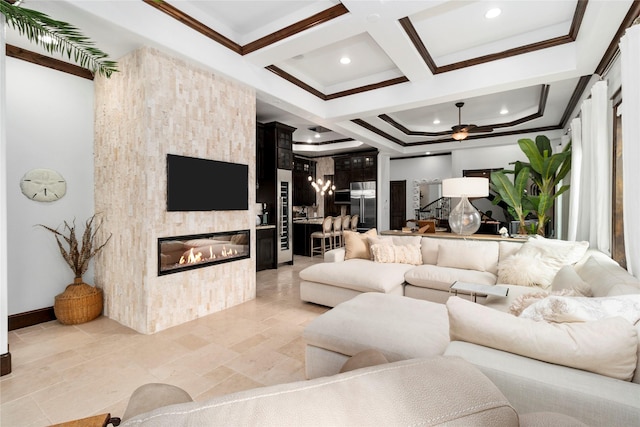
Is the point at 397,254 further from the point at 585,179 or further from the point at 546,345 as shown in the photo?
the point at 546,345

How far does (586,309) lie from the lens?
4.51 ft

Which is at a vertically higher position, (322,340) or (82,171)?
(82,171)

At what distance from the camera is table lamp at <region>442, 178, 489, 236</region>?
3566mm

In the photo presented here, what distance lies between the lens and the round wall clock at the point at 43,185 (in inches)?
127

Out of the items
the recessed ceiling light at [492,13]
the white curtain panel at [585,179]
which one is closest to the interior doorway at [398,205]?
the white curtain panel at [585,179]

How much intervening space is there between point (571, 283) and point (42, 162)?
5.19 m

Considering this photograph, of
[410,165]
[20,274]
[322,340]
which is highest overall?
[410,165]

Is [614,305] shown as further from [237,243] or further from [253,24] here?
→ [253,24]

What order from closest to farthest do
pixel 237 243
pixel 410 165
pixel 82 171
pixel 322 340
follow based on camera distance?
pixel 322 340, pixel 82 171, pixel 237 243, pixel 410 165

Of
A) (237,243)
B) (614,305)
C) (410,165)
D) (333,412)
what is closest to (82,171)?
(237,243)

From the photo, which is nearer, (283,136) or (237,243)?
(237,243)

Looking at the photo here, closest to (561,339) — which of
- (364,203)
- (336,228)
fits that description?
(336,228)

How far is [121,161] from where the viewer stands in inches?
129

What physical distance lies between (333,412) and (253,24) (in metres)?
3.81
